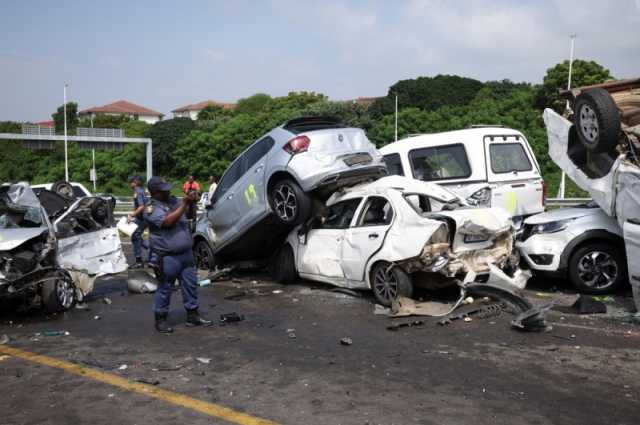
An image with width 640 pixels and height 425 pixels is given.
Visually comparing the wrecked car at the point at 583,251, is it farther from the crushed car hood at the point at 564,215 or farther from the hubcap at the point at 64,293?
the hubcap at the point at 64,293

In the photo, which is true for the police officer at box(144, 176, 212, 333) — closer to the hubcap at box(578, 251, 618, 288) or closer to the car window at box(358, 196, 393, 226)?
the car window at box(358, 196, 393, 226)

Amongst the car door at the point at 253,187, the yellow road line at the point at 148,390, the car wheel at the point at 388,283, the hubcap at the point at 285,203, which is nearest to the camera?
the yellow road line at the point at 148,390

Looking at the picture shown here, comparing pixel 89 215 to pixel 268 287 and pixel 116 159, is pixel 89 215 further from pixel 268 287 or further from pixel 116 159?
pixel 116 159

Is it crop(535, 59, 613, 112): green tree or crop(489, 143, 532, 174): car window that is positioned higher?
crop(535, 59, 613, 112): green tree

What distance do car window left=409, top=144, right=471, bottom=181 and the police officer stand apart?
4944mm

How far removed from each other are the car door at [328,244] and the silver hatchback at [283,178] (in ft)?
1.02

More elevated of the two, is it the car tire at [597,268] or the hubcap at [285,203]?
the hubcap at [285,203]

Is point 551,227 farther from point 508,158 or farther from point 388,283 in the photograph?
point 388,283

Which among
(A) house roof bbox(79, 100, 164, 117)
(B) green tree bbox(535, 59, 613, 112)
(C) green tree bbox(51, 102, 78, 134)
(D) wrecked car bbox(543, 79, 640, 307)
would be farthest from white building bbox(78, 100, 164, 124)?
(D) wrecked car bbox(543, 79, 640, 307)

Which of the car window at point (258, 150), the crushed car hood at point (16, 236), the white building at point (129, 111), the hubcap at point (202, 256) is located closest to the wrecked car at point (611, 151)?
the car window at point (258, 150)

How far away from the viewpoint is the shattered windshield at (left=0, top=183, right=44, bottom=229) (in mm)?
8115

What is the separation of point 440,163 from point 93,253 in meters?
5.74

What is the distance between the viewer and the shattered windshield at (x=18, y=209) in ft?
26.6

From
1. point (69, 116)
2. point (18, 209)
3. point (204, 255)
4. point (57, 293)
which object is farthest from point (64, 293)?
point (69, 116)
